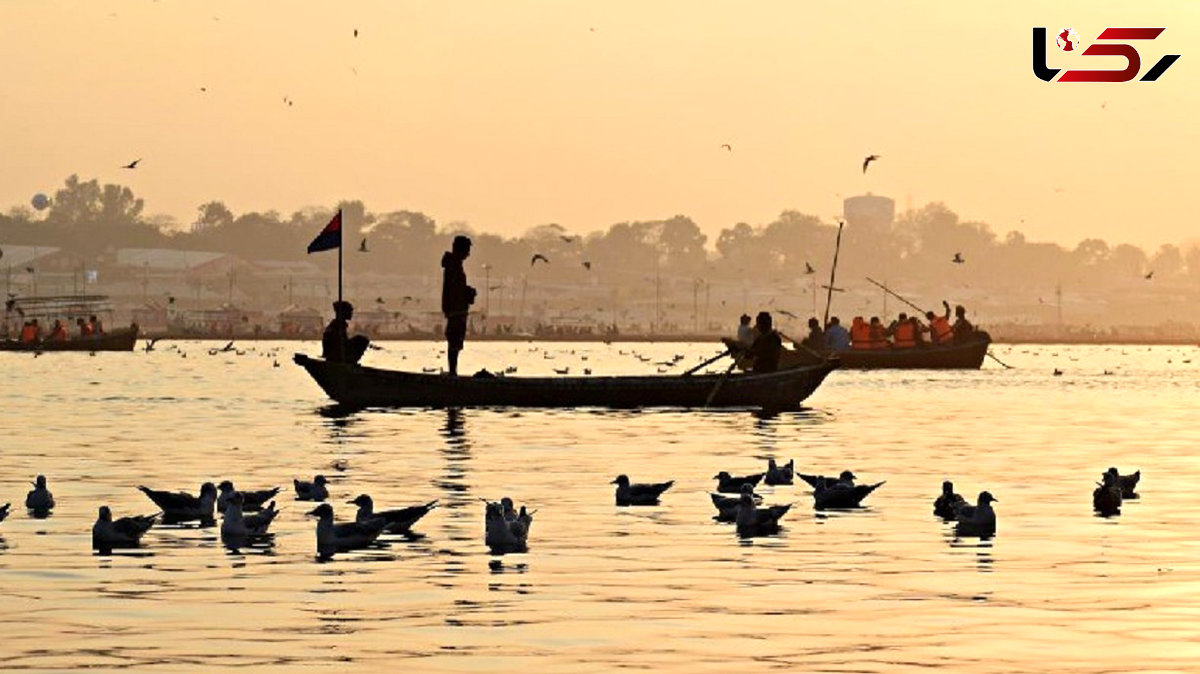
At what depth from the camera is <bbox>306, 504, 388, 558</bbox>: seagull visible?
2408 cm

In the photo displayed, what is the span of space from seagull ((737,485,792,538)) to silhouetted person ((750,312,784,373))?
28560mm

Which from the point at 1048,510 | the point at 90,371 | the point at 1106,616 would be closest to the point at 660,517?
the point at 1048,510

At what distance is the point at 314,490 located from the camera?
30.3 m

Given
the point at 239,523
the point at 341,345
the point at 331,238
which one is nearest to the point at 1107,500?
the point at 239,523

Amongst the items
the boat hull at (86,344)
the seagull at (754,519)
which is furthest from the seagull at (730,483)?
the boat hull at (86,344)

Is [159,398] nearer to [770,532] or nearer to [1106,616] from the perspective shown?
[770,532]

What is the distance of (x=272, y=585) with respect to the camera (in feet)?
70.7

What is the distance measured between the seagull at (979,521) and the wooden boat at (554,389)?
2816 centimetres

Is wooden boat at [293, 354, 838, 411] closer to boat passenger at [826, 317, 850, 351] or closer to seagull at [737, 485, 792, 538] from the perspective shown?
boat passenger at [826, 317, 850, 351]

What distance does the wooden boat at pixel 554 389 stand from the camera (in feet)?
178

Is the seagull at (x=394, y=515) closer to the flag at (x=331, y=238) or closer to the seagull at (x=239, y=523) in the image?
the seagull at (x=239, y=523)

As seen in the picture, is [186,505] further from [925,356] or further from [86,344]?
[86,344]

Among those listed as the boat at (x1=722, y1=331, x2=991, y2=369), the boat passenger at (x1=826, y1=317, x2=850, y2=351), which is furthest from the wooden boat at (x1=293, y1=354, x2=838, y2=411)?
the boat at (x1=722, y1=331, x2=991, y2=369)

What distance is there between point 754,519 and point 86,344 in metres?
111
